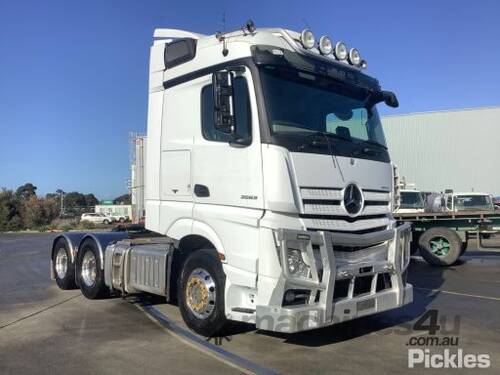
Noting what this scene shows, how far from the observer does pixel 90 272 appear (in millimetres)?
9062

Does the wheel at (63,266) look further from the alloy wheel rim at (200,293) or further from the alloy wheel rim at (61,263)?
the alloy wheel rim at (200,293)

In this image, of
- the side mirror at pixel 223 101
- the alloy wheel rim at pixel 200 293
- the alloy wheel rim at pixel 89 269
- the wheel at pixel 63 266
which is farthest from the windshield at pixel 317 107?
the wheel at pixel 63 266

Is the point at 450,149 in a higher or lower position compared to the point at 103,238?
higher

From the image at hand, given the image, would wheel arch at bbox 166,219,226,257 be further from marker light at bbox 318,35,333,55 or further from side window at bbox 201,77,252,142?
marker light at bbox 318,35,333,55

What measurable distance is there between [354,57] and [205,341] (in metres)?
3.98

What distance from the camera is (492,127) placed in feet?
129

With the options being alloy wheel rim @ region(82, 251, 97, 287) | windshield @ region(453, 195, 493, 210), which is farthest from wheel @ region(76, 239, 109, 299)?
windshield @ region(453, 195, 493, 210)

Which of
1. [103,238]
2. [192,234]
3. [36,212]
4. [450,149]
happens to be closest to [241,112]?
[192,234]

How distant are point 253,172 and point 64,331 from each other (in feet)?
11.0

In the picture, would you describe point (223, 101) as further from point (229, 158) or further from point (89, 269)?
point (89, 269)

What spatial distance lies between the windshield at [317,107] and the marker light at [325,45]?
12.7 inches

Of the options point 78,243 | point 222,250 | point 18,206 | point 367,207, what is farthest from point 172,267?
point 18,206

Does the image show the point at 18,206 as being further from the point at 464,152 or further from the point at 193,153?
the point at 193,153

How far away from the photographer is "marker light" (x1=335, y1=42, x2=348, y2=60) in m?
6.46
